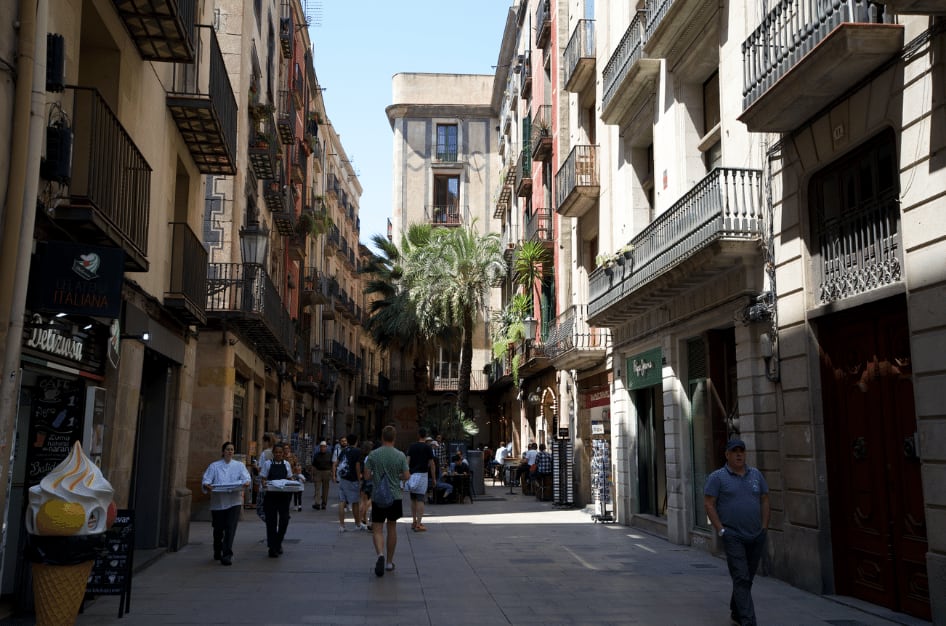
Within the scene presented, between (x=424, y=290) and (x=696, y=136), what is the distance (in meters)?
21.4

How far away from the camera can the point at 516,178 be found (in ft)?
112

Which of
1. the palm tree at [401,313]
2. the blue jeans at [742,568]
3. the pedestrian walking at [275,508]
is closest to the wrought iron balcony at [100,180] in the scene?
the pedestrian walking at [275,508]

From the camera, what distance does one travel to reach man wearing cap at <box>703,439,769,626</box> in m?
7.51

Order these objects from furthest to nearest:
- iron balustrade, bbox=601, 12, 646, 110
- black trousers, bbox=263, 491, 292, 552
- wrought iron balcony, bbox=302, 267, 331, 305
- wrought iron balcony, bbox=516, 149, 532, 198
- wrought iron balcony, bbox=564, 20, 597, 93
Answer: wrought iron balcony, bbox=302, 267, 331, 305, wrought iron balcony, bbox=516, 149, 532, 198, wrought iron balcony, bbox=564, 20, 597, 93, iron balustrade, bbox=601, 12, 646, 110, black trousers, bbox=263, 491, 292, 552

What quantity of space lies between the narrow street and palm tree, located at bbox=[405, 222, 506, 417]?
19454 millimetres

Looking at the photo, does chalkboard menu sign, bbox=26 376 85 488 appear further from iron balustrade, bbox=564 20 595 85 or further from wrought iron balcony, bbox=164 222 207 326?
iron balustrade, bbox=564 20 595 85

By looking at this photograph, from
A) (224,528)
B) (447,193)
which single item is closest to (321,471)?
(224,528)

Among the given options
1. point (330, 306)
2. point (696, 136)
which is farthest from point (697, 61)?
point (330, 306)

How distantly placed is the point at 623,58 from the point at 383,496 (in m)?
10.0

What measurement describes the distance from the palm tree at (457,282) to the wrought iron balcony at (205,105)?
20.4 meters

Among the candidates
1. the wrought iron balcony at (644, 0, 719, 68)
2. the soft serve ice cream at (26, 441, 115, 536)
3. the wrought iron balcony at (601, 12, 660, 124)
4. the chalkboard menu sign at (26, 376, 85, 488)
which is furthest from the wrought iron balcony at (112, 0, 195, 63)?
the wrought iron balcony at (601, 12, 660, 124)

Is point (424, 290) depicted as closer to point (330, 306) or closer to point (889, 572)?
point (330, 306)

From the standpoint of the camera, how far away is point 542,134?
27328mm

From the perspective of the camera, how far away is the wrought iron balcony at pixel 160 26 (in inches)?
360
